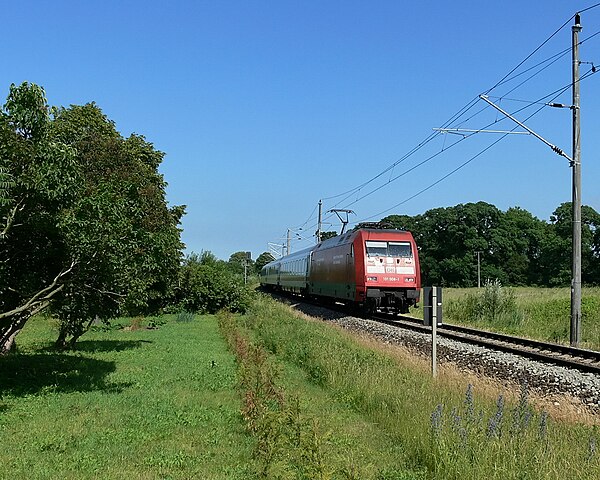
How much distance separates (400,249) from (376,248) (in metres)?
1.04

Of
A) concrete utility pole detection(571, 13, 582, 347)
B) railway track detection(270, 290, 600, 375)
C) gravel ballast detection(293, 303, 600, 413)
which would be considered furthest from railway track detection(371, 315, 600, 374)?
concrete utility pole detection(571, 13, 582, 347)

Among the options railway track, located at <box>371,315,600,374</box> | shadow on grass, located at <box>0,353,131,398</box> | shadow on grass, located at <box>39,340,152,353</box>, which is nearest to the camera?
shadow on grass, located at <box>0,353,131,398</box>

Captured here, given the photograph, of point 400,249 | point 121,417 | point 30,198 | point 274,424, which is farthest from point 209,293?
point 274,424

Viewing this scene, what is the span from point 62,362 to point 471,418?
10572 millimetres

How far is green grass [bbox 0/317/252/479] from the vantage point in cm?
693

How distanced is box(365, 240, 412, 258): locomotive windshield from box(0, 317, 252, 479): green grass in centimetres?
1062

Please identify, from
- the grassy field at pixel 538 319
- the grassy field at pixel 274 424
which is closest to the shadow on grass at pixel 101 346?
the grassy field at pixel 274 424

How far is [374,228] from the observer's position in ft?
89.6

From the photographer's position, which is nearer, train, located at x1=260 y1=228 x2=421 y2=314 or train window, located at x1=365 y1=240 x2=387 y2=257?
train, located at x1=260 y1=228 x2=421 y2=314

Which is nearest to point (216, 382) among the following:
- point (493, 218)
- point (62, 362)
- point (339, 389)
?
point (339, 389)

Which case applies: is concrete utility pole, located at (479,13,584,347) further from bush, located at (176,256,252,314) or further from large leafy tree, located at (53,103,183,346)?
bush, located at (176,256,252,314)

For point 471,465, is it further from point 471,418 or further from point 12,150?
point 12,150

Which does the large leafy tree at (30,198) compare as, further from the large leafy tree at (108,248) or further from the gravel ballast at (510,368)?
the gravel ballast at (510,368)

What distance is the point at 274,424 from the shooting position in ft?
24.8
